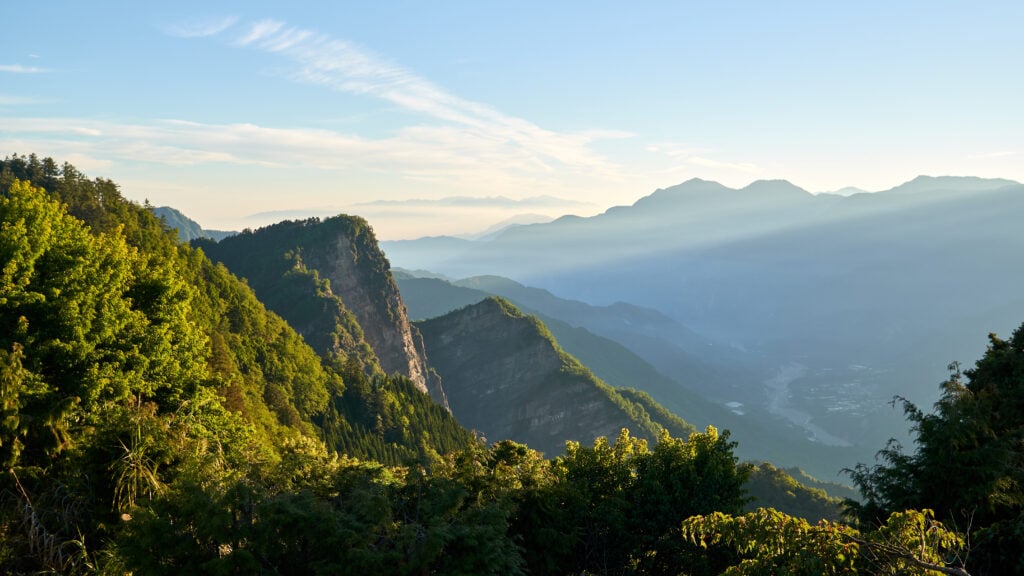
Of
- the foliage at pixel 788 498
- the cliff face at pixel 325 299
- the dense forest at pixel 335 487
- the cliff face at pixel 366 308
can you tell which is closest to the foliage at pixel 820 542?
the dense forest at pixel 335 487

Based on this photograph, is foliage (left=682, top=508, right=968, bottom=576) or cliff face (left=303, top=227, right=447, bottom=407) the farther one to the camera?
cliff face (left=303, top=227, right=447, bottom=407)

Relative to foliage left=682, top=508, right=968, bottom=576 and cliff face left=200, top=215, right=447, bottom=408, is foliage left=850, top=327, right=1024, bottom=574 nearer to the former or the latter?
foliage left=682, top=508, right=968, bottom=576

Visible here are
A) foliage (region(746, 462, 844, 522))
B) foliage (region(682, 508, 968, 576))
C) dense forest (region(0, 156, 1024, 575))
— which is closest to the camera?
foliage (region(682, 508, 968, 576))

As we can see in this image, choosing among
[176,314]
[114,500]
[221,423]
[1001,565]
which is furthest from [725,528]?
[176,314]

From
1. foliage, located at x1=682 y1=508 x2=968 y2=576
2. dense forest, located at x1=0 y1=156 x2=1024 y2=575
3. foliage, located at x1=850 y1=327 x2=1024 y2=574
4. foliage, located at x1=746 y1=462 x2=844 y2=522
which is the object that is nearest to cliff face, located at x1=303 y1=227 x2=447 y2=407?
foliage, located at x1=746 y1=462 x2=844 y2=522

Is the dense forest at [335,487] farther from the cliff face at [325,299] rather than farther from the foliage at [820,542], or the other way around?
the cliff face at [325,299]

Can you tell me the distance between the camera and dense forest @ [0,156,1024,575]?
15820 millimetres

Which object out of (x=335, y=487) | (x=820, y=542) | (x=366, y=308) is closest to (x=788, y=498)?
(x=335, y=487)

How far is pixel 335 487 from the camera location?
23031mm

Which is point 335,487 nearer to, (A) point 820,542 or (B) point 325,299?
(A) point 820,542

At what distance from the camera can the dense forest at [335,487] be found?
15.8 meters

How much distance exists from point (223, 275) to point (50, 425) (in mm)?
92547

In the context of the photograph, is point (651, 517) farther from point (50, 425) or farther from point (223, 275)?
point (223, 275)

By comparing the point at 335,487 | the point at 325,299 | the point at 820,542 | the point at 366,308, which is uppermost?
the point at 820,542
